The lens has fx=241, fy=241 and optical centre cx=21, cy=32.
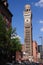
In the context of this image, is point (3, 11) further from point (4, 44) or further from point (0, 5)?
point (4, 44)

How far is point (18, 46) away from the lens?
209 ft

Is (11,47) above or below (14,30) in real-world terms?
below

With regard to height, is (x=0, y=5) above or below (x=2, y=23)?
above

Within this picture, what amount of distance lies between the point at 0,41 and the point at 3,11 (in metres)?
28.9

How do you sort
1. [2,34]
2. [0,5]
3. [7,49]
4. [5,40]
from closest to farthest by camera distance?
[2,34] < [5,40] < [7,49] < [0,5]

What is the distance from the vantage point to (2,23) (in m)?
49.9

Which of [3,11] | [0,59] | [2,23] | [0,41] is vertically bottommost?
[0,59]

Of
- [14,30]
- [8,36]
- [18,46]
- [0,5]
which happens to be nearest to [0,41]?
[8,36]

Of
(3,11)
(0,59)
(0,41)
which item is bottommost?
(0,59)

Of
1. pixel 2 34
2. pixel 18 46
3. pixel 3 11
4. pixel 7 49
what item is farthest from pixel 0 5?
pixel 2 34

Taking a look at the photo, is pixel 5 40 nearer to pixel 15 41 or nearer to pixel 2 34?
pixel 2 34

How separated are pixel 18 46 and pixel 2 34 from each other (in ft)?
49.1

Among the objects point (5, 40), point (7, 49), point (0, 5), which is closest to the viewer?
point (5, 40)

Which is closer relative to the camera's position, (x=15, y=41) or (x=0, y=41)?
(x=0, y=41)
